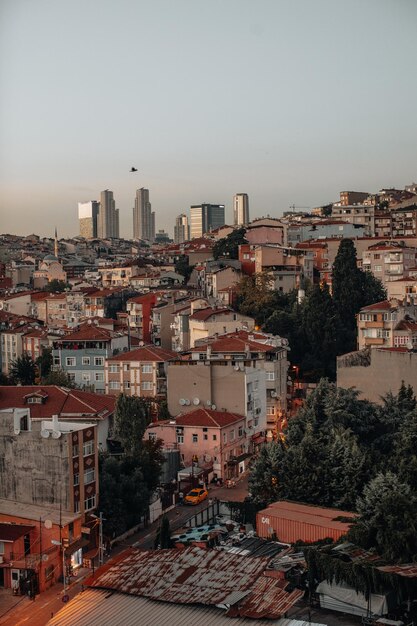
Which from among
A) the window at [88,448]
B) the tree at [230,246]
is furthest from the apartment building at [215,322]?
the window at [88,448]

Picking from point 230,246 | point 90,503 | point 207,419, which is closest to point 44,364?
point 207,419

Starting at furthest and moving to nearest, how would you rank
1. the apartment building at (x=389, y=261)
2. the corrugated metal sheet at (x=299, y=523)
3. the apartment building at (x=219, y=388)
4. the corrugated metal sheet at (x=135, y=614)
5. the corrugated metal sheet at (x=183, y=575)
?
the apartment building at (x=389, y=261)
the apartment building at (x=219, y=388)
the corrugated metal sheet at (x=299, y=523)
the corrugated metal sheet at (x=183, y=575)
the corrugated metal sheet at (x=135, y=614)

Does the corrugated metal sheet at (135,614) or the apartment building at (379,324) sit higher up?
the apartment building at (379,324)

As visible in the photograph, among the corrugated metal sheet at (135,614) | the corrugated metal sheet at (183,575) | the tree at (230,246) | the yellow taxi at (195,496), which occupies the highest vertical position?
the tree at (230,246)

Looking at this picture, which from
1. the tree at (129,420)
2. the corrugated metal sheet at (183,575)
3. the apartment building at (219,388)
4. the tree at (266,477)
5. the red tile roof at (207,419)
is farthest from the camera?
the apartment building at (219,388)

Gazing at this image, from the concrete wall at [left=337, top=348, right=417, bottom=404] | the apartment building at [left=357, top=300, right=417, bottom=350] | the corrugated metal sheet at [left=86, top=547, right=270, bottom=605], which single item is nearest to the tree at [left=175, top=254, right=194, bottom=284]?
the apartment building at [left=357, top=300, right=417, bottom=350]

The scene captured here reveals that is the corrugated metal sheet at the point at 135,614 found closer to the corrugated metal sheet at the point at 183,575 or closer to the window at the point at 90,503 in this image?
the corrugated metal sheet at the point at 183,575

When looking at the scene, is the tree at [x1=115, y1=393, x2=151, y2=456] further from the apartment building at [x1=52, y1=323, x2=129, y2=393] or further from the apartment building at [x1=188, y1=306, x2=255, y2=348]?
the apartment building at [x1=188, y1=306, x2=255, y2=348]

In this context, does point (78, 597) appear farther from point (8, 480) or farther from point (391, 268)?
point (391, 268)
